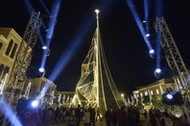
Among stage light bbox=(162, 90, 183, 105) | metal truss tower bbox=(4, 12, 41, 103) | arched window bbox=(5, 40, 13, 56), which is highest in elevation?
arched window bbox=(5, 40, 13, 56)

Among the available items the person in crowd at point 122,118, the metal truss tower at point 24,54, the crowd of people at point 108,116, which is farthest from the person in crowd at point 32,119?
the person in crowd at point 122,118

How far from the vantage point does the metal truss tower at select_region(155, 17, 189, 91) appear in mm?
8492

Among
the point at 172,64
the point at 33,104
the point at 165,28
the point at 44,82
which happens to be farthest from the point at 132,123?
the point at 44,82

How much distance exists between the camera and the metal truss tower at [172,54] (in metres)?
8.49

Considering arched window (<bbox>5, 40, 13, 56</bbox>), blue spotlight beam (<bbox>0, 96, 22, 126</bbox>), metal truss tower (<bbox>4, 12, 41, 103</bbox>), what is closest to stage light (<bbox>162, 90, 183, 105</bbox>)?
blue spotlight beam (<bbox>0, 96, 22, 126</bbox>)

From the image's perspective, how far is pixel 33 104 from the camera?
6395mm

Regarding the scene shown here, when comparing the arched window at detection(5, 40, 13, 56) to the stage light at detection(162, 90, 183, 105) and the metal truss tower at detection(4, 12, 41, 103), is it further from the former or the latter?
the stage light at detection(162, 90, 183, 105)

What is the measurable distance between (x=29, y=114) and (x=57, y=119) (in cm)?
668

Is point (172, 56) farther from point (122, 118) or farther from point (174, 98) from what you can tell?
point (122, 118)

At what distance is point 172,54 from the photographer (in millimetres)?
8773

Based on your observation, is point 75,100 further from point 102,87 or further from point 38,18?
point 38,18

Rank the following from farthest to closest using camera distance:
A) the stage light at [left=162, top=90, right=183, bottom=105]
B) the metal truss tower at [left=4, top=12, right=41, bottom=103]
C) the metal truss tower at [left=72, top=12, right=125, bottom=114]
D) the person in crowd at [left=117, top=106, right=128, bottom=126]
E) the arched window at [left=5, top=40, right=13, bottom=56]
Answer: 1. the arched window at [left=5, top=40, right=13, bottom=56]
2. the metal truss tower at [left=72, top=12, right=125, bottom=114]
3. the person in crowd at [left=117, top=106, right=128, bottom=126]
4. the metal truss tower at [left=4, top=12, right=41, bottom=103]
5. the stage light at [left=162, top=90, right=183, bottom=105]

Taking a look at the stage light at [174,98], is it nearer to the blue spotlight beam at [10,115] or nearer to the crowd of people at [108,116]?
the crowd of people at [108,116]

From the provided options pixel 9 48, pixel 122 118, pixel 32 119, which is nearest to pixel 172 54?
pixel 122 118
